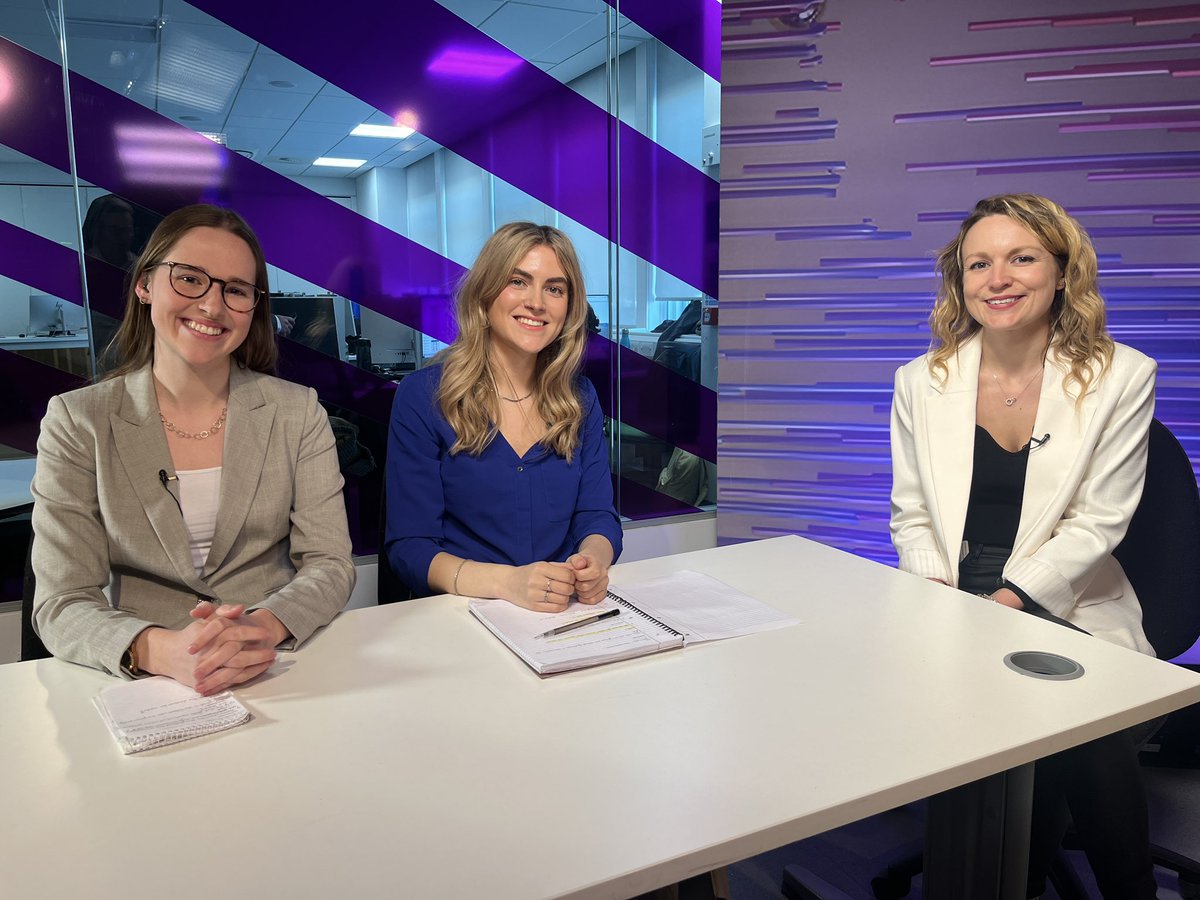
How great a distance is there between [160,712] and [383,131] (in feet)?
7.67

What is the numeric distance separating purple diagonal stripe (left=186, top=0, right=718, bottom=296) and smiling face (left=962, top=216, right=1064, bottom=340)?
5.07 feet

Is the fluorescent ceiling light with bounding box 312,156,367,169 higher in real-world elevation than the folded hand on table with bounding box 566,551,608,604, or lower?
higher

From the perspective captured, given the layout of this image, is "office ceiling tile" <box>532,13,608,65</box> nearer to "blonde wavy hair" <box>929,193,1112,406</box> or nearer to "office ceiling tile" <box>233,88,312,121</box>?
"office ceiling tile" <box>233,88,312,121</box>

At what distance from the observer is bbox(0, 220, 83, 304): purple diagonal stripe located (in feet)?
8.39

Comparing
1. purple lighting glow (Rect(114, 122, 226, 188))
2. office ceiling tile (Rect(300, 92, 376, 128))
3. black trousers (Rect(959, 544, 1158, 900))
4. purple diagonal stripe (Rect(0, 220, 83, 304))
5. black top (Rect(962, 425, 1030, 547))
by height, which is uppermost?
office ceiling tile (Rect(300, 92, 376, 128))

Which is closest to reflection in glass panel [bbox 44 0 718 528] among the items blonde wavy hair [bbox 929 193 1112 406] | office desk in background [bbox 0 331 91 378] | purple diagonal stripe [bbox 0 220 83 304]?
purple diagonal stripe [bbox 0 220 83 304]

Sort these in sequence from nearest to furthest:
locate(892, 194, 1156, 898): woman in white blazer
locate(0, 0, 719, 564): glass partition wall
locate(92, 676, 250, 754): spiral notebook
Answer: locate(92, 676, 250, 754): spiral notebook → locate(892, 194, 1156, 898): woman in white blazer → locate(0, 0, 719, 564): glass partition wall

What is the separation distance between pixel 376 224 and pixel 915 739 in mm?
2536

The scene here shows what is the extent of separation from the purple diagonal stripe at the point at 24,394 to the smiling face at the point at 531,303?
4.66 feet

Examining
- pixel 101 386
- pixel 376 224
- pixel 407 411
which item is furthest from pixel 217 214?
pixel 376 224

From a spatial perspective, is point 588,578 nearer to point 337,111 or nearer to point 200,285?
point 200,285

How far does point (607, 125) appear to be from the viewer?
3445mm

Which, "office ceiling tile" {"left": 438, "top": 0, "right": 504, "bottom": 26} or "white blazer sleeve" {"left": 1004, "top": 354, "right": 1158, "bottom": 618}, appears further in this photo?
"office ceiling tile" {"left": 438, "top": 0, "right": 504, "bottom": 26}

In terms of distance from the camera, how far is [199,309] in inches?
70.2
